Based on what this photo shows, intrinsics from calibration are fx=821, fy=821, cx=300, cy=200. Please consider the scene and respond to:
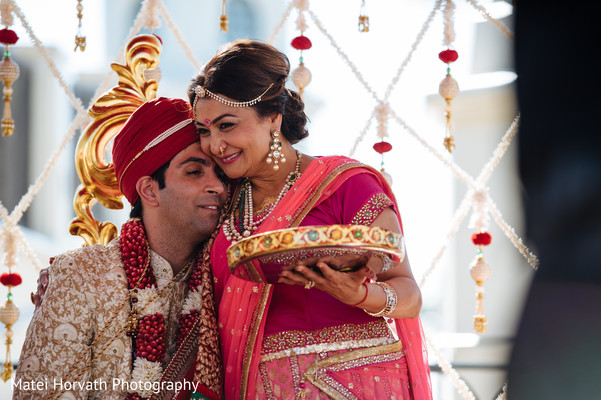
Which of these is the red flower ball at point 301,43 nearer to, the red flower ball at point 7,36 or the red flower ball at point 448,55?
the red flower ball at point 448,55

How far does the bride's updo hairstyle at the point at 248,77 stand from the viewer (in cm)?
233

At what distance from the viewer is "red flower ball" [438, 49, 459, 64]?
3527 millimetres

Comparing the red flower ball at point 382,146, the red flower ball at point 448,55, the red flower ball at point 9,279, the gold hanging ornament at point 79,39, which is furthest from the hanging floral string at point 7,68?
the red flower ball at point 448,55

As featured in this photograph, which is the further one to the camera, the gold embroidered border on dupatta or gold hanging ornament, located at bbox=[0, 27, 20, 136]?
gold hanging ornament, located at bbox=[0, 27, 20, 136]

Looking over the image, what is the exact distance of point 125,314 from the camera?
2434 millimetres

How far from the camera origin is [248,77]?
7.65ft

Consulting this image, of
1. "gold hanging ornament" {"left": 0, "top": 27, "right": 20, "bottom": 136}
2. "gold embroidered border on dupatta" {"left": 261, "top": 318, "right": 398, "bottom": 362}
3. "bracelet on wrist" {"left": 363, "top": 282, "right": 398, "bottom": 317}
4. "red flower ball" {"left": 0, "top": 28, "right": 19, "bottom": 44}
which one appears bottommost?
"gold embroidered border on dupatta" {"left": 261, "top": 318, "right": 398, "bottom": 362}

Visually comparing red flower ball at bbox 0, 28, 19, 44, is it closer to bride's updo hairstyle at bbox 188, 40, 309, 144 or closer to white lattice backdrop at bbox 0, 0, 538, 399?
white lattice backdrop at bbox 0, 0, 538, 399

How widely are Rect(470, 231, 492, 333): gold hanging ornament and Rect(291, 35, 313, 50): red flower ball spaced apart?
1.10 meters

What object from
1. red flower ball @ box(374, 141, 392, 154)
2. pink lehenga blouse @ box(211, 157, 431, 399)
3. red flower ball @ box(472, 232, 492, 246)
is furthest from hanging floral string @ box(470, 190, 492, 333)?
pink lehenga blouse @ box(211, 157, 431, 399)

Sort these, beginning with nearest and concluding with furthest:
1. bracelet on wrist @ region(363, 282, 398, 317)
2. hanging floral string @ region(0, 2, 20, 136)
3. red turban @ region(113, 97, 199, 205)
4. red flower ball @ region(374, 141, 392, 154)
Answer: bracelet on wrist @ region(363, 282, 398, 317) → red turban @ region(113, 97, 199, 205) → hanging floral string @ region(0, 2, 20, 136) → red flower ball @ region(374, 141, 392, 154)

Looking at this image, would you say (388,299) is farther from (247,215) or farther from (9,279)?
(9,279)

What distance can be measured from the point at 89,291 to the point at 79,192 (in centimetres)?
65

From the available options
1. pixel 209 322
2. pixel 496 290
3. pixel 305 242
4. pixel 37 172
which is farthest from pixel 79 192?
pixel 37 172
